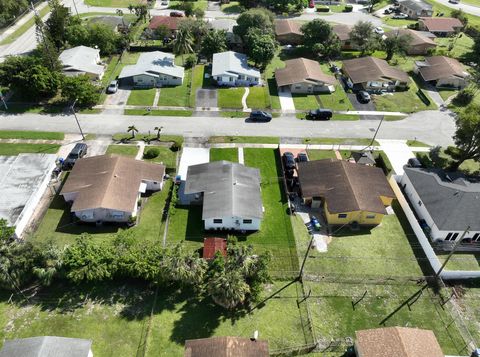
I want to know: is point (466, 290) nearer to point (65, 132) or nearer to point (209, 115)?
point (209, 115)

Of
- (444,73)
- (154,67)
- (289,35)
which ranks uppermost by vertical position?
(444,73)

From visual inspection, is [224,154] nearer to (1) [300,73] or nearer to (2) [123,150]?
(2) [123,150]

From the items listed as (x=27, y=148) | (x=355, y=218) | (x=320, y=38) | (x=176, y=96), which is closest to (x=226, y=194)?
(x=355, y=218)

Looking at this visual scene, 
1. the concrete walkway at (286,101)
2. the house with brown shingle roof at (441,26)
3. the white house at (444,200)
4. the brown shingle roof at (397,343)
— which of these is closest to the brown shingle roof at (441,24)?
the house with brown shingle roof at (441,26)

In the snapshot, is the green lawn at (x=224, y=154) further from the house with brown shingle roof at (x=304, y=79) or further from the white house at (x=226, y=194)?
the house with brown shingle roof at (x=304, y=79)

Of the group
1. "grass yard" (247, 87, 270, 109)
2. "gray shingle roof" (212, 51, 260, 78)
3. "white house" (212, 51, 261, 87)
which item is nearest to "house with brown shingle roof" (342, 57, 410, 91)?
"grass yard" (247, 87, 270, 109)

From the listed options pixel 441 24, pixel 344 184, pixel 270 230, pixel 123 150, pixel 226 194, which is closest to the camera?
pixel 270 230
